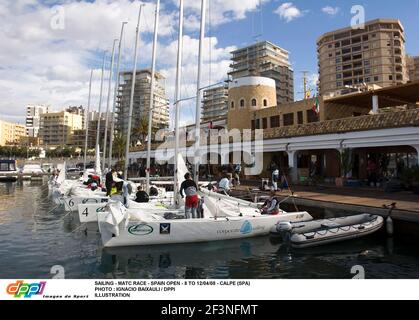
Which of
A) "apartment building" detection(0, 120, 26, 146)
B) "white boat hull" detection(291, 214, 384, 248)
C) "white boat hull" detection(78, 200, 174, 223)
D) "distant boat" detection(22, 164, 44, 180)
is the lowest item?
"white boat hull" detection(291, 214, 384, 248)

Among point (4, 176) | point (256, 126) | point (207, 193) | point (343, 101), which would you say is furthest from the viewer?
point (4, 176)

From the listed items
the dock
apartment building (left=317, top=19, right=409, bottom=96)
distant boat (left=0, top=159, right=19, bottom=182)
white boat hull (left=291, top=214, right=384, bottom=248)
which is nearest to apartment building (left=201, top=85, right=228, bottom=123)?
apartment building (left=317, top=19, right=409, bottom=96)

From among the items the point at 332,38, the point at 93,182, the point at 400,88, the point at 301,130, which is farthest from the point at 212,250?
the point at 332,38

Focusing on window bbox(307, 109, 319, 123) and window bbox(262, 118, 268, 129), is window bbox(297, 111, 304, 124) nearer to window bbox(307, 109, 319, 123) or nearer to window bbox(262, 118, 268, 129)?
window bbox(307, 109, 319, 123)

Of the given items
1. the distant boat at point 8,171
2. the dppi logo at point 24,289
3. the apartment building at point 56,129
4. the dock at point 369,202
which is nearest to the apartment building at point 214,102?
the distant boat at point 8,171

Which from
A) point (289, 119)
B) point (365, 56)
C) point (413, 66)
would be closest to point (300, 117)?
point (289, 119)

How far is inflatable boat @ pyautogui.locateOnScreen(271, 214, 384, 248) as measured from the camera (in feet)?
38.7

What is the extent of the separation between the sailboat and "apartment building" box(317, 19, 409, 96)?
250ft

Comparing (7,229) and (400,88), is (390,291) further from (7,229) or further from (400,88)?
(400,88)

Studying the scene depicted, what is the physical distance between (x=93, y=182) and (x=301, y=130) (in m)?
16.5

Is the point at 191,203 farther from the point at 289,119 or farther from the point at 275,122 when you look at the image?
the point at 275,122

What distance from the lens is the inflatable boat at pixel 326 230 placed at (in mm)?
11781

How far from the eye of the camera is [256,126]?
1368 inches

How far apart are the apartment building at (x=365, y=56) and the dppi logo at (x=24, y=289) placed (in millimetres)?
84939
